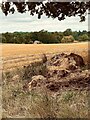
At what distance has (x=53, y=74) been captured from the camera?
10.0 ft

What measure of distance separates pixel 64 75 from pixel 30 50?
15.1 inches

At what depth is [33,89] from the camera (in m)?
3.03

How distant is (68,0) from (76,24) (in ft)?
0.75

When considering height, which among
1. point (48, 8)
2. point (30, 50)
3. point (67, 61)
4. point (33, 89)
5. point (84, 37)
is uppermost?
point (48, 8)

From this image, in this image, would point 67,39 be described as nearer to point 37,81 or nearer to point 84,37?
point 84,37

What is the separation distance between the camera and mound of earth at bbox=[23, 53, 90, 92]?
3.03 meters

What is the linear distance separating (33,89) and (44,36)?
0.49m

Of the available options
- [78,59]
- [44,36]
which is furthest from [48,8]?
[78,59]

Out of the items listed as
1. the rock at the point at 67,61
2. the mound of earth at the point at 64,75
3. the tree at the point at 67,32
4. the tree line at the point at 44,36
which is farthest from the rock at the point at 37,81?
the tree at the point at 67,32

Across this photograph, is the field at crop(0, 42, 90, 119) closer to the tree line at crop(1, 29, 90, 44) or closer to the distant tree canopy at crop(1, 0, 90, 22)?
the tree line at crop(1, 29, 90, 44)

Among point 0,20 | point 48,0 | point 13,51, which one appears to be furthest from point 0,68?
point 48,0

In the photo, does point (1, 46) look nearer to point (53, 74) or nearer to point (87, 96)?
point (53, 74)

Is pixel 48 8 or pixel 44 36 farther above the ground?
Answer: pixel 48 8

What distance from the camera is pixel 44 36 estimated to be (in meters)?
3.03
